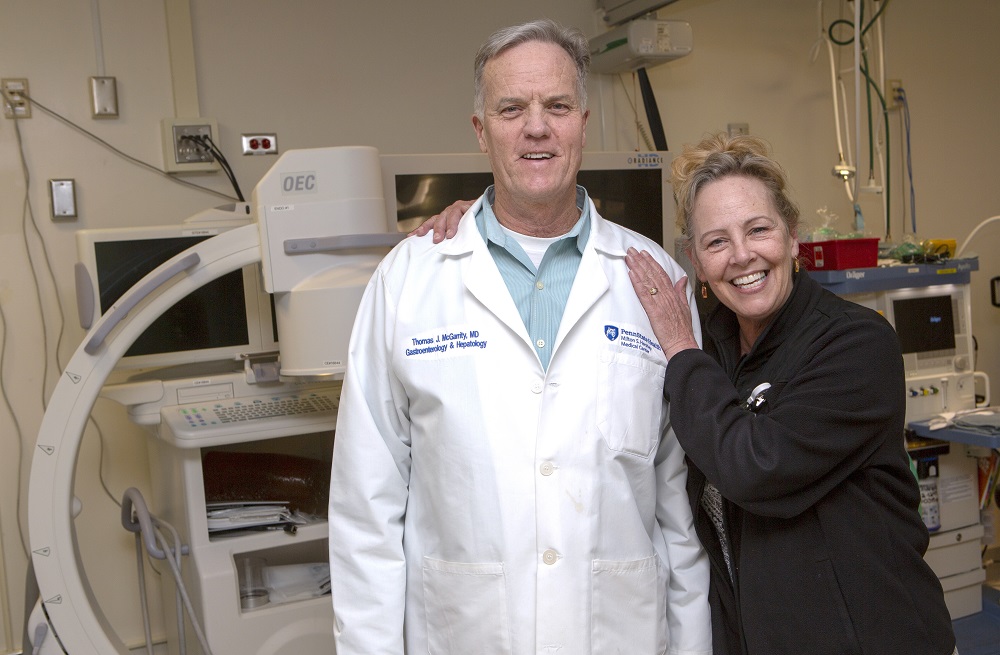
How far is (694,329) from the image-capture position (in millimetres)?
1459

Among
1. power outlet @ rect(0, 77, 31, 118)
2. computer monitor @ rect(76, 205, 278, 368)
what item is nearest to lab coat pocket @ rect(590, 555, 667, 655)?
computer monitor @ rect(76, 205, 278, 368)

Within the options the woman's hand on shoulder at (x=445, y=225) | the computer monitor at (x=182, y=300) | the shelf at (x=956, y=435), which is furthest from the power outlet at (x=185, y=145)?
the shelf at (x=956, y=435)

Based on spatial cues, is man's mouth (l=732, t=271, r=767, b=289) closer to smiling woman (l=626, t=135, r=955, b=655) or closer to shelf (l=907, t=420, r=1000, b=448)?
smiling woman (l=626, t=135, r=955, b=655)

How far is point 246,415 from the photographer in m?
2.09

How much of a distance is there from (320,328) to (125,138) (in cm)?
125

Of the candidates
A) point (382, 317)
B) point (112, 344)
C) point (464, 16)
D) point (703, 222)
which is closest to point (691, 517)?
point (703, 222)

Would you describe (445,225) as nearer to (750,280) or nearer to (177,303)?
(750,280)

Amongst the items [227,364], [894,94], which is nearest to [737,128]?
[894,94]

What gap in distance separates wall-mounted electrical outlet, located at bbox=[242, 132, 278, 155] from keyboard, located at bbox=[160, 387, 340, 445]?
990 mm

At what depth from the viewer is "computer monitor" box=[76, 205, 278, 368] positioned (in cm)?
205

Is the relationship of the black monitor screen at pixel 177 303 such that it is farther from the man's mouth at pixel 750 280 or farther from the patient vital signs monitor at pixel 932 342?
the patient vital signs monitor at pixel 932 342

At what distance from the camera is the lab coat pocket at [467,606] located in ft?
4.14

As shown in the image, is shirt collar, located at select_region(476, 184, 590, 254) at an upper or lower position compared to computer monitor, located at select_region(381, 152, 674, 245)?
lower

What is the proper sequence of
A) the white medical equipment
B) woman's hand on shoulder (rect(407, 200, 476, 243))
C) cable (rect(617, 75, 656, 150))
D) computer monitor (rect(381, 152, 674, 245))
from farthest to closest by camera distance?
cable (rect(617, 75, 656, 150)) → computer monitor (rect(381, 152, 674, 245)) → the white medical equipment → woman's hand on shoulder (rect(407, 200, 476, 243))
